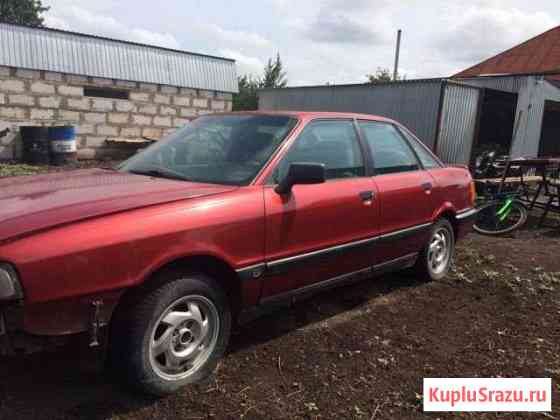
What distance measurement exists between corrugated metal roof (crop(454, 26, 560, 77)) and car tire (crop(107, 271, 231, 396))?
2130 centimetres

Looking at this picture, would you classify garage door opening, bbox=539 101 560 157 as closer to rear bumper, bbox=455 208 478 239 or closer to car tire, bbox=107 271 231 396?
rear bumper, bbox=455 208 478 239

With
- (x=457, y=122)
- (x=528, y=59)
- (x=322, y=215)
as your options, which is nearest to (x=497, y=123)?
(x=457, y=122)

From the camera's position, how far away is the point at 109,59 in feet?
42.9

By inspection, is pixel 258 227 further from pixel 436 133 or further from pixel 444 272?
pixel 436 133

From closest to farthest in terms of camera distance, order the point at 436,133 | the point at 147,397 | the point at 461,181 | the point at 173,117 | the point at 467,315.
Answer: the point at 147,397 < the point at 467,315 < the point at 461,181 < the point at 436,133 < the point at 173,117

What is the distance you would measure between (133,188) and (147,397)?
45.9 inches

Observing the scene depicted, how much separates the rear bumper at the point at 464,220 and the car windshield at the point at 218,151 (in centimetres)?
234

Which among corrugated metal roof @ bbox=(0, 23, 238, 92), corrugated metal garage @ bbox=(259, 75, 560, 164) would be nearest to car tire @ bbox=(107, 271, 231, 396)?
corrugated metal garage @ bbox=(259, 75, 560, 164)

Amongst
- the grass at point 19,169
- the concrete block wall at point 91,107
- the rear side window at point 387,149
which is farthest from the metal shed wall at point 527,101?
the grass at point 19,169

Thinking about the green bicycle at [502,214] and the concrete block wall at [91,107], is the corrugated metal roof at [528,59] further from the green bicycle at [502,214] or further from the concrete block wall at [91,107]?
the green bicycle at [502,214]

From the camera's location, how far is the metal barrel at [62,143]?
38.1 ft

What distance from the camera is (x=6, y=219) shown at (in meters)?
2.39

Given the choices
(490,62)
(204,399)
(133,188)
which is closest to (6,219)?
(133,188)

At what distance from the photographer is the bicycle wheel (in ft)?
24.8
